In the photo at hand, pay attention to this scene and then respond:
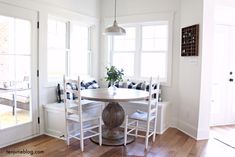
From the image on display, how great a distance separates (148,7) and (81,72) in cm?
203

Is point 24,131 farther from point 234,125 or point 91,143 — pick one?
point 234,125

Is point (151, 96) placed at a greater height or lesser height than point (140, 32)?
lesser

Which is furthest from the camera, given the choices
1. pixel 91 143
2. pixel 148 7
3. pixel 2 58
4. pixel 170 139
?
pixel 148 7

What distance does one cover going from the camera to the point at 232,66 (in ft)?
15.2

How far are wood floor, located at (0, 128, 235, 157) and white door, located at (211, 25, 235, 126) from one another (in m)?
1.14

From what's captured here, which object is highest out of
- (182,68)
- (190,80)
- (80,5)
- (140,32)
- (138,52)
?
(80,5)

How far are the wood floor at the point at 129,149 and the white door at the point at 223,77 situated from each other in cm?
114

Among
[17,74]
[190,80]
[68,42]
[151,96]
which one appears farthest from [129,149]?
[68,42]

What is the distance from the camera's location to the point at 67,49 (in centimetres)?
447

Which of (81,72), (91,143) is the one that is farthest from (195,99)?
(81,72)

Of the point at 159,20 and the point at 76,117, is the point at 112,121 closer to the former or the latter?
the point at 76,117

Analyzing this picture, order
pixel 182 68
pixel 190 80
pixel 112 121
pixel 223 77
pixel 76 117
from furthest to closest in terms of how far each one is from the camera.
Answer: pixel 223 77 → pixel 182 68 → pixel 190 80 → pixel 112 121 → pixel 76 117

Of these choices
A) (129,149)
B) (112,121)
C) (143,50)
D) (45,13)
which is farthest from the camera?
(143,50)

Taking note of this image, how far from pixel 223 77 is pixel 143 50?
1774mm
